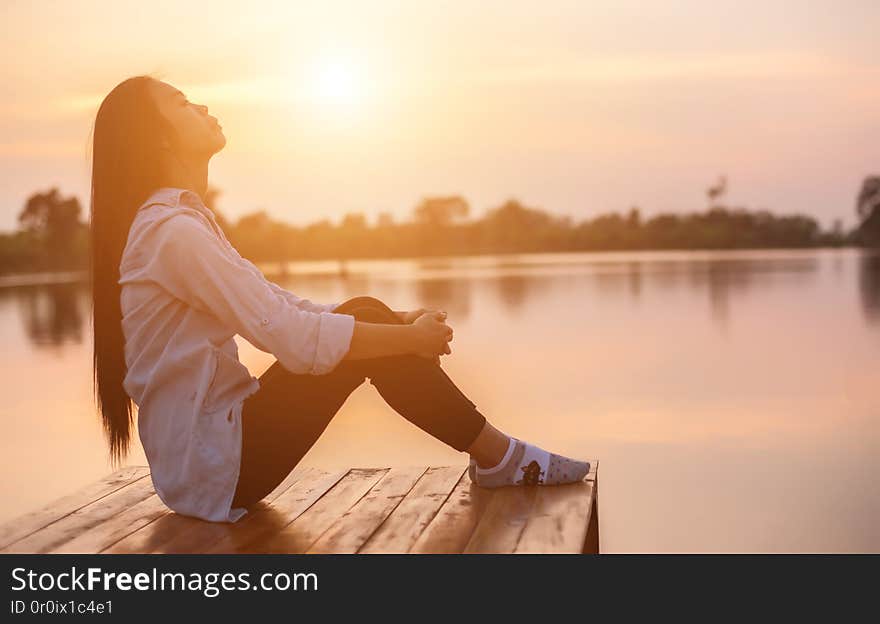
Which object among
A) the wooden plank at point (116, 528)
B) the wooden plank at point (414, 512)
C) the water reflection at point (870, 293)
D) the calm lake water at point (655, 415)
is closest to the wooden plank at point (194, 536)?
the wooden plank at point (116, 528)

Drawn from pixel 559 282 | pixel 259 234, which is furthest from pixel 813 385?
pixel 259 234

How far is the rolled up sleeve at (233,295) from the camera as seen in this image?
1.93 meters

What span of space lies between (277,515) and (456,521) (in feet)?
1.32

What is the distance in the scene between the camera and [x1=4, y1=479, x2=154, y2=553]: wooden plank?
2.07 meters

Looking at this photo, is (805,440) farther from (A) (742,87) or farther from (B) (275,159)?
(A) (742,87)

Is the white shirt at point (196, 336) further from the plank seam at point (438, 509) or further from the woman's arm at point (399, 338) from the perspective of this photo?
the plank seam at point (438, 509)

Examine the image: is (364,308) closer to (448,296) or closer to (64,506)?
(64,506)

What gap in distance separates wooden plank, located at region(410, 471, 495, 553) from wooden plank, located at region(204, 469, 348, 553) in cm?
31

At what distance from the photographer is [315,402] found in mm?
2104

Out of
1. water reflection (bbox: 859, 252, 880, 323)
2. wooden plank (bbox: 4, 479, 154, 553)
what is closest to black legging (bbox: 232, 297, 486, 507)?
wooden plank (bbox: 4, 479, 154, 553)

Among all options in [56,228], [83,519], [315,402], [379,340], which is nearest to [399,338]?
[379,340]

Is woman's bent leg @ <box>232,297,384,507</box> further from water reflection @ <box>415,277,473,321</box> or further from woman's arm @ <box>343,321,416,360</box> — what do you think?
water reflection @ <box>415,277,473,321</box>

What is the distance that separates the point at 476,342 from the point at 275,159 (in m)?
22.6
